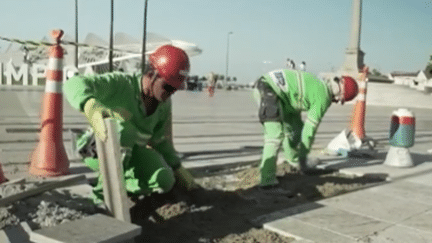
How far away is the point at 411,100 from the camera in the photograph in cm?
3180

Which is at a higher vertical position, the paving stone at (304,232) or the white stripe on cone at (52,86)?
the white stripe on cone at (52,86)

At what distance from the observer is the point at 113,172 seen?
2641 millimetres

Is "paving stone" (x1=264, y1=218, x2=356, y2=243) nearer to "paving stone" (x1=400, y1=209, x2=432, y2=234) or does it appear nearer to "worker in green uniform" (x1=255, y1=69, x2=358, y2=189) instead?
"paving stone" (x1=400, y1=209, x2=432, y2=234)

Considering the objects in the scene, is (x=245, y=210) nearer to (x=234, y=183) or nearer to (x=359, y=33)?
(x=234, y=183)

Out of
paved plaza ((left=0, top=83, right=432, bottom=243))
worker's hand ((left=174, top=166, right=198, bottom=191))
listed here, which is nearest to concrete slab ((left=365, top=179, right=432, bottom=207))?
paved plaza ((left=0, top=83, right=432, bottom=243))

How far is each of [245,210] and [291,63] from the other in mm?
2761

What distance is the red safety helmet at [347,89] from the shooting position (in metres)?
4.77

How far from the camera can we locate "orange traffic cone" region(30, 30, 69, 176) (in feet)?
14.0

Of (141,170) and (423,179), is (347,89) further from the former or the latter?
(141,170)

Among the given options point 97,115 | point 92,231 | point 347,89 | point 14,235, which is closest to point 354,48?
point 347,89

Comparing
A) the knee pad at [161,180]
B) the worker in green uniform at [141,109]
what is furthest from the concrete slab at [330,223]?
the worker in green uniform at [141,109]

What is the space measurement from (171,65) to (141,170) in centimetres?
100

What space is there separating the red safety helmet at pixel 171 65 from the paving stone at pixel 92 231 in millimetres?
1046

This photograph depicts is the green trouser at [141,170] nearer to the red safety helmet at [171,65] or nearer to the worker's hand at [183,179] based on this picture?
the worker's hand at [183,179]
